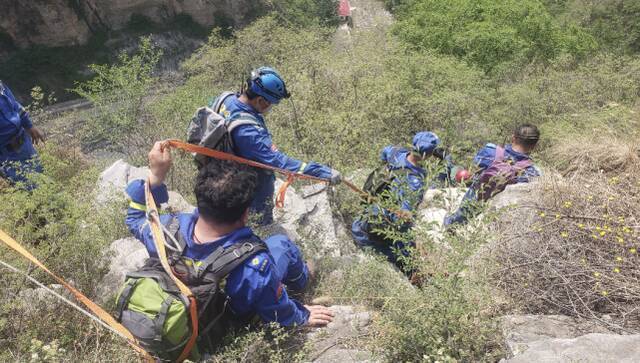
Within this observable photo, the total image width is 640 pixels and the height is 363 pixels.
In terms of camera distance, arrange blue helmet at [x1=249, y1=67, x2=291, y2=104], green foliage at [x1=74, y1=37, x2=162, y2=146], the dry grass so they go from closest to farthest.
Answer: the dry grass → blue helmet at [x1=249, y1=67, x2=291, y2=104] → green foliage at [x1=74, y1=37, x2=162, y2=146]

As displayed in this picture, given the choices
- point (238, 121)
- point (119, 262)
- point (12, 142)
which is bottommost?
point (119, 262)

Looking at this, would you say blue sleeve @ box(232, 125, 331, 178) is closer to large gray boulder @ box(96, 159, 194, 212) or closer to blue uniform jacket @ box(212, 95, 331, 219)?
blue uniform jacket @ box(212, 95, 331, 219)

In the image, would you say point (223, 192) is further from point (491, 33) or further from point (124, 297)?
point (491, 33)

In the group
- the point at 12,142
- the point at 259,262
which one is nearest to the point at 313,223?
the point at 259,262

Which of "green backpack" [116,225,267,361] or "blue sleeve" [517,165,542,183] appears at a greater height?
"green backpack" [116,225,267,361]

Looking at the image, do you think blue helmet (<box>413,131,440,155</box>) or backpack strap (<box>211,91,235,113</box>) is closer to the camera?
backpack strap (<box>211,91,235,113</box>)

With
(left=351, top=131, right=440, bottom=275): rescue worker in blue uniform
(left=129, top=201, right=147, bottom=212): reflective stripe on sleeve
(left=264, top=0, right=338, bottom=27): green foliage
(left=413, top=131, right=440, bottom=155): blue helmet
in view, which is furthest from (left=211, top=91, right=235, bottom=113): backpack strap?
(left=264, top=0, right=338, bottom=27): green foliage

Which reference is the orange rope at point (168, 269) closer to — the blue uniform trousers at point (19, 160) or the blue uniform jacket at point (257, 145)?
the blue uniform jacket at point (257, 145)

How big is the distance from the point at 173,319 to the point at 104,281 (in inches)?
54.6

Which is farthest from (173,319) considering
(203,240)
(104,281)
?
(104,281)

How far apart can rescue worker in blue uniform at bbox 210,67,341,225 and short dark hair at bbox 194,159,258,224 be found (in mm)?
1221

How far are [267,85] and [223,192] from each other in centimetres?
171

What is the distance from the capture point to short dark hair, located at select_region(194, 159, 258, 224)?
245 cm

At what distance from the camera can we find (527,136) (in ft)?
14.7
